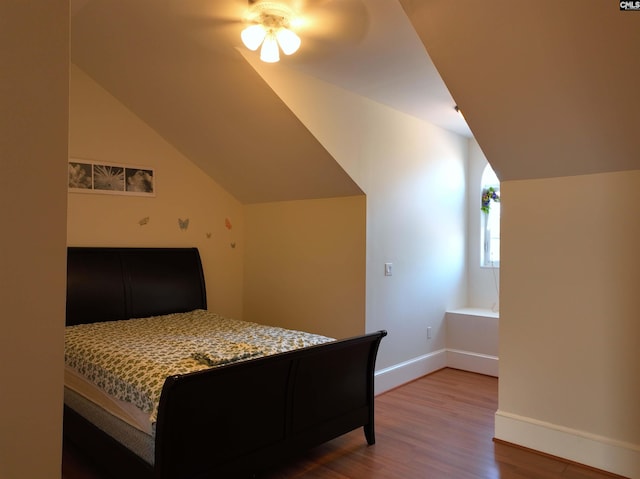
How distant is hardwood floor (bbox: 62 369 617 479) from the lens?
8.63ft

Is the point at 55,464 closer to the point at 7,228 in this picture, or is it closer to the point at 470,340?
the point at 7,228

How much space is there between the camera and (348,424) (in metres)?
2.89

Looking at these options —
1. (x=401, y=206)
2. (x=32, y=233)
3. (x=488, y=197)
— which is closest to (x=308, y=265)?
(x=401, y=206)

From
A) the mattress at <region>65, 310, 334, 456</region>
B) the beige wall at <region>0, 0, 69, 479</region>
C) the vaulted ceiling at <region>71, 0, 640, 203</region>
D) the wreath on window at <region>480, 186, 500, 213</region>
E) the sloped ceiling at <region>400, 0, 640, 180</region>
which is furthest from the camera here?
the wreath on window at <region>480, 186, 500, 213</region>

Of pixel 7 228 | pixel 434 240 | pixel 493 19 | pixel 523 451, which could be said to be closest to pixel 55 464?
pixel 7 228

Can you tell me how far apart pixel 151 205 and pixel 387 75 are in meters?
2.47

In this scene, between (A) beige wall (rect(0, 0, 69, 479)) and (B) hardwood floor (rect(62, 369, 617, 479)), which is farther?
(B) hardwood floor (rect(62, 369, 617, 479))

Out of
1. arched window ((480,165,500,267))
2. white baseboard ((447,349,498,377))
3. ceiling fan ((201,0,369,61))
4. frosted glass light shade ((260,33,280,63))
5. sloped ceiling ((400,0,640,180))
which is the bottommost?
white baseboard ((447,349,498,377))

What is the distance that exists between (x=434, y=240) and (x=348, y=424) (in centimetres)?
244

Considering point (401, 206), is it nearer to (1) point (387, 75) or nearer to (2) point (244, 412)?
(1) point (387, 75)

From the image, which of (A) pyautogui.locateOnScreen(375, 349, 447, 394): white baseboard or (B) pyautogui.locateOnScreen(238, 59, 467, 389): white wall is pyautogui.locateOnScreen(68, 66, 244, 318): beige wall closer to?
(B) pyautogui.locateOnScreen(238, 59, 467, 389): white wall

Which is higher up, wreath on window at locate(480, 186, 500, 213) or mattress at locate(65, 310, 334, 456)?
wreath on window at locate(480, 186, 500, 213)

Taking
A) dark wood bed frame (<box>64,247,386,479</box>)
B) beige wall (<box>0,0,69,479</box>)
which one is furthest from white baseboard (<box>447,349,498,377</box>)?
beige wall (<box>0,0,69,479</box>)

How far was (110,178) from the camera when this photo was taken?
13.2ft
